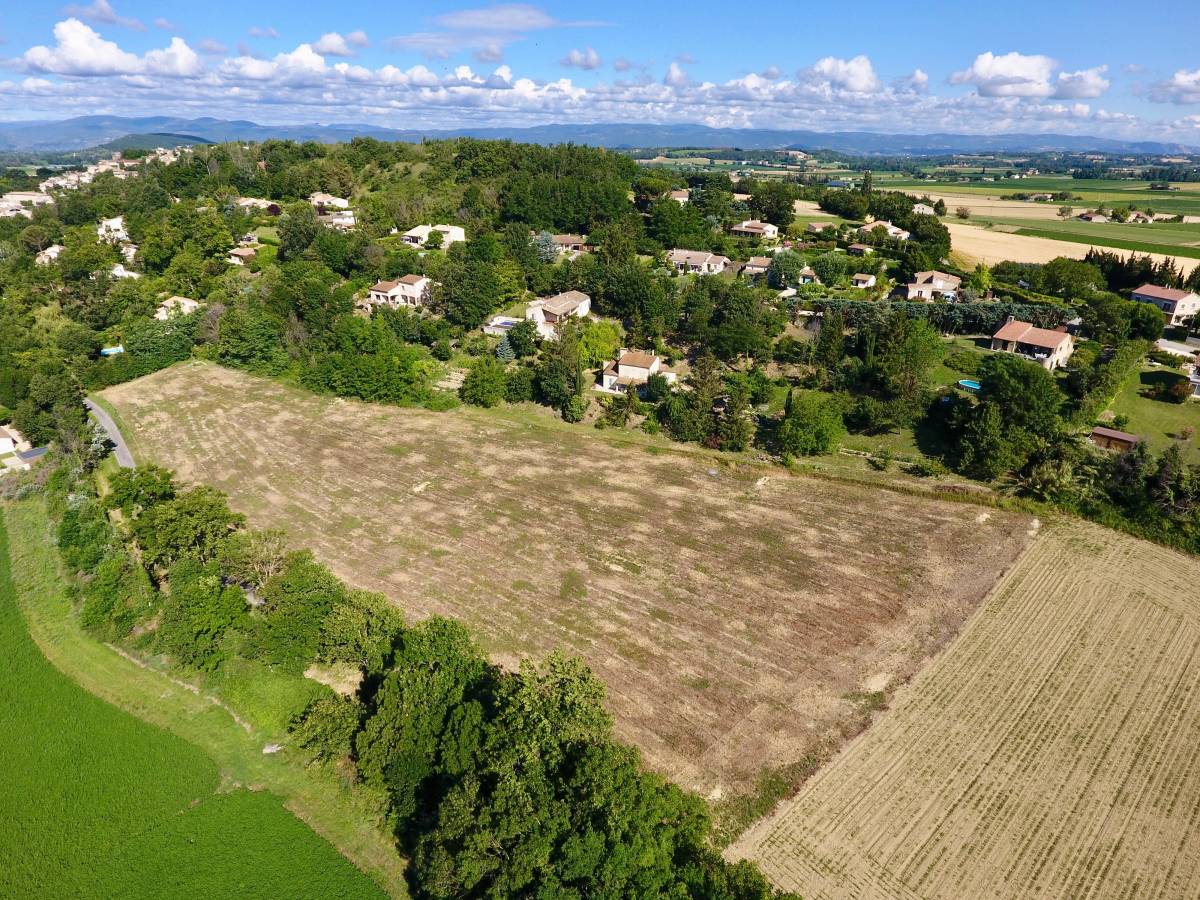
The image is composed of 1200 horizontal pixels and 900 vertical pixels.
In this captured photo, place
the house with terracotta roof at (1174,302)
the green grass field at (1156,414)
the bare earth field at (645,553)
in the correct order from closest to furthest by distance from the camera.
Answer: the bare earth field at (645,553) → the green grass field at (1156,414) → the house with terracotta roof at (1174,302)

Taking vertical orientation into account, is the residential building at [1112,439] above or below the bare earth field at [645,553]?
above

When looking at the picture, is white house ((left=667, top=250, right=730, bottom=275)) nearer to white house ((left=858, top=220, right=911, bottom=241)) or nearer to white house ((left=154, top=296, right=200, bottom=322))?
white house ((left=858, top=220, right=911, bottom=241))

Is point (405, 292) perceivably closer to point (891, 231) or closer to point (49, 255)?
point (49, 255)

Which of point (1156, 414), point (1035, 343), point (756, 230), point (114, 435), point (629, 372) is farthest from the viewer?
point (756, 230)

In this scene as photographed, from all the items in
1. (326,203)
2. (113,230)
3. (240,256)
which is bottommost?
(240,256)

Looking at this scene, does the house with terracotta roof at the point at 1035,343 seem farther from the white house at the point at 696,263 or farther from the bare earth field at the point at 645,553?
the white house at the point at 696,263

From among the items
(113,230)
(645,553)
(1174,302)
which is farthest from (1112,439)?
(113,230)

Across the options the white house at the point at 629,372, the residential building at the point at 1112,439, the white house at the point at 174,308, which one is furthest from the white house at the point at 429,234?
the residential building at the point at 1112,439

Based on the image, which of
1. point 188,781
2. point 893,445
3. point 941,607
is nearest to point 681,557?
point 941,607
